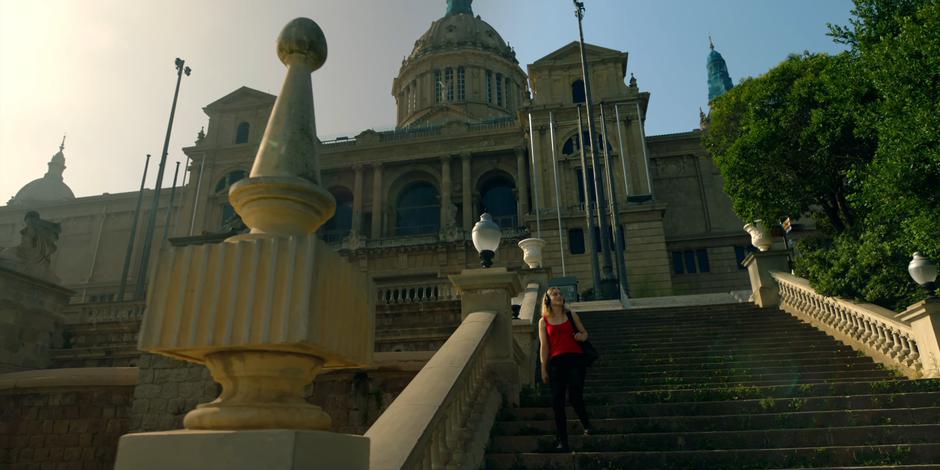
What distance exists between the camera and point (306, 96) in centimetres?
282

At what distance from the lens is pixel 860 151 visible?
15227 millimetres

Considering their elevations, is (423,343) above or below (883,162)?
below

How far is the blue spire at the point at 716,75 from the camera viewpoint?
60834 millimetres

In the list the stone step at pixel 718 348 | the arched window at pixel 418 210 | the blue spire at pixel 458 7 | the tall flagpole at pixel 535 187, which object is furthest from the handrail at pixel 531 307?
the blue spire at pixel 458 7

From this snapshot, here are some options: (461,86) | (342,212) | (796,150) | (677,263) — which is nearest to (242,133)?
(342,212)

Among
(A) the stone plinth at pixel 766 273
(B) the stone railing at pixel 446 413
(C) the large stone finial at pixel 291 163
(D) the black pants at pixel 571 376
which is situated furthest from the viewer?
(A) the stone plinth at pixel 766 273

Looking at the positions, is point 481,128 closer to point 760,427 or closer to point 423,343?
point 423,343

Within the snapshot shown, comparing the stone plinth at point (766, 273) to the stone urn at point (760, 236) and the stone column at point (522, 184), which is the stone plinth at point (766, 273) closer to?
the stone urn at point (760, 236)

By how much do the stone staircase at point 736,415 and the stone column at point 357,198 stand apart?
2988cm

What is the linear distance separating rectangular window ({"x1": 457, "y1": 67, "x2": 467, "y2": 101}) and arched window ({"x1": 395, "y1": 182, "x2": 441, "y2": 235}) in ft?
56.8

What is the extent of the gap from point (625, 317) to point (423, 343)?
5478 mm

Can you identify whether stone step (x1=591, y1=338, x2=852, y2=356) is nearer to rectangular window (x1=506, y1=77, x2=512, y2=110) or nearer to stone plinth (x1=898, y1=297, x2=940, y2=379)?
stone plinth (x1=898, y1=297, x2=940, y2=379)

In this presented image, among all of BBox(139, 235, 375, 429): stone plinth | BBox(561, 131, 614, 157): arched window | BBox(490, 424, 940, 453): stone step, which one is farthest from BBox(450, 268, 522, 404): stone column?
BBox(561, 131, 614, 157): arched window

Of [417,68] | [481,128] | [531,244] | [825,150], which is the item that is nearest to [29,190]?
[417,68]
